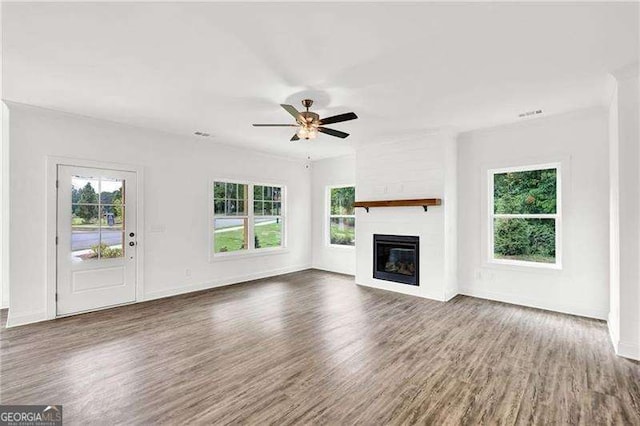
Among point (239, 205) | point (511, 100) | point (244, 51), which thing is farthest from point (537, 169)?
point (239, 205)

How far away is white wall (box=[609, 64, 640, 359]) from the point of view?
2.93 metres

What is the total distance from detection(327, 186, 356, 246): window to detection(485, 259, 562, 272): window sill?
2.93m

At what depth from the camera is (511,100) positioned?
3.69 m

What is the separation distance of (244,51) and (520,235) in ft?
15.3

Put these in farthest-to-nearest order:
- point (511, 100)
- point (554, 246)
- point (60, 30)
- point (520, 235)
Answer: point (520, 235) → point (554, 246) → point (511, 100) → point (60, 30)

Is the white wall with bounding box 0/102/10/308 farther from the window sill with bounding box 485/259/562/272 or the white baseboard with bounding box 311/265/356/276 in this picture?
the window sill with bounding box 485/259/562/272

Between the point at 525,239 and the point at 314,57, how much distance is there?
420cm

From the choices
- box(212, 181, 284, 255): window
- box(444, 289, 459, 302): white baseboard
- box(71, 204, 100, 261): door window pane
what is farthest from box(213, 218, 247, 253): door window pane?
box(444, 289, 459, 302): white baseboard

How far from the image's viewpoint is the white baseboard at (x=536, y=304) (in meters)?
4.05

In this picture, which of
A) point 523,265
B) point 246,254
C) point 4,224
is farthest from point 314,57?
point 4,224

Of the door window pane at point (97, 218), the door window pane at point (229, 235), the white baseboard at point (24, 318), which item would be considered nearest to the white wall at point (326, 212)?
the door window pane at point (229, 235)

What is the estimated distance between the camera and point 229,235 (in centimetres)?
615

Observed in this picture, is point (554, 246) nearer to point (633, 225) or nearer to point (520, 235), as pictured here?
point (520, 235)

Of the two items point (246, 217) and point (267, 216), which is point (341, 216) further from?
point (246, 217)
